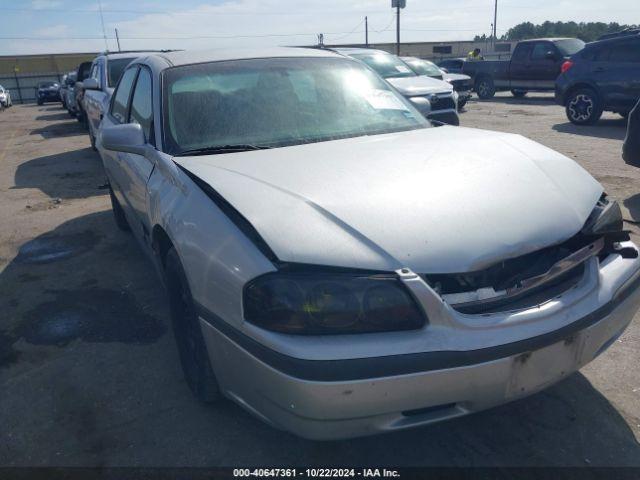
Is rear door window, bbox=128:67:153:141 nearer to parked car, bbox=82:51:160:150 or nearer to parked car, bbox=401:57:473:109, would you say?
parked car, bbox=82:51:160:150

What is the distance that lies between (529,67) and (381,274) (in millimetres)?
17708

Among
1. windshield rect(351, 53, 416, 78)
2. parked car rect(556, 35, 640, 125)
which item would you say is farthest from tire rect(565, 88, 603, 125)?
windshield rect(351, 53, 416, 78)

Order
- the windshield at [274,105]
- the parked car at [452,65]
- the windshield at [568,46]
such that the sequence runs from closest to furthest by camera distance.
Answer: the windshield at [274,105]
the windshield at [568,46]
the parked car at [452,65]

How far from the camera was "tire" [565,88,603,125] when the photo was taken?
1113 centimetres

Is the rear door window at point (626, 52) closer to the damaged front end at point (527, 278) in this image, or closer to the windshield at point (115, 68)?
the windshield at point (115, 68)

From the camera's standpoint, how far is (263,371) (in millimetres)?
1962

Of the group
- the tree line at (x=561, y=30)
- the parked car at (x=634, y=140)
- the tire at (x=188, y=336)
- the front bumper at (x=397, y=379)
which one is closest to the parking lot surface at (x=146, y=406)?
the tire at (x=188, y=336)

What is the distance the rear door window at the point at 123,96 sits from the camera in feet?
14.0

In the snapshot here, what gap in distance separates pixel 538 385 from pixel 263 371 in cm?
101

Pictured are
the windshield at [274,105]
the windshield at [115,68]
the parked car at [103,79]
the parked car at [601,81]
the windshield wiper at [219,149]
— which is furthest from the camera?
the parked car at [601,81]

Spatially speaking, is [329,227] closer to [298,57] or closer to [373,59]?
[298,57]

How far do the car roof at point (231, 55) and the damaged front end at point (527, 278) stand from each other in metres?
2.21

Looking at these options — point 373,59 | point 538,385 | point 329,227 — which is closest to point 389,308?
point 329,227

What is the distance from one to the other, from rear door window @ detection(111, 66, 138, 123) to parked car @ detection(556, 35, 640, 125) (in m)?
9.32
